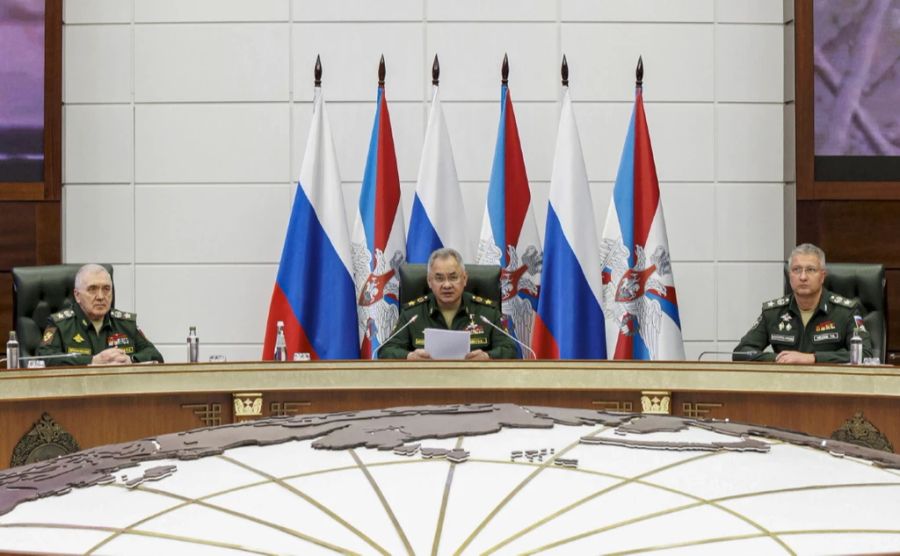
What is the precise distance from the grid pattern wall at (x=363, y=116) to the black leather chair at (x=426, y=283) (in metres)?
1.23

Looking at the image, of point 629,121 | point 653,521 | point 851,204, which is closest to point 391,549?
point 653,521

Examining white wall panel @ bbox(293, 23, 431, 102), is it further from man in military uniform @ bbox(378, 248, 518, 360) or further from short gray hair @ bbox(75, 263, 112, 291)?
short gray hair @ bbox(75, 263, 112, 291)

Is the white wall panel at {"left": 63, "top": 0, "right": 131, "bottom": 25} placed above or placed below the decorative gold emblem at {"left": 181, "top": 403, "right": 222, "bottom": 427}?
above

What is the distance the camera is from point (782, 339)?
4195mm

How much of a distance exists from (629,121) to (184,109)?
255 centimetres

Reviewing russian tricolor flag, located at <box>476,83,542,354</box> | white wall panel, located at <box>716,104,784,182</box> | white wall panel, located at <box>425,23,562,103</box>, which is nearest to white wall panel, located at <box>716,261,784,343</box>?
white wall panel, located at <box>716,104,784,182</box>

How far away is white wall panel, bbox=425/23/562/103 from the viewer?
18.2 feet

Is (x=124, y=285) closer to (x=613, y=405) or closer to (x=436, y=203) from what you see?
(x=436, y=203)

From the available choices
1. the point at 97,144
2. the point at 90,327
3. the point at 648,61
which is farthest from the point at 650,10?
the point at 90,327

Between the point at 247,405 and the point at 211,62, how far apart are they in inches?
121

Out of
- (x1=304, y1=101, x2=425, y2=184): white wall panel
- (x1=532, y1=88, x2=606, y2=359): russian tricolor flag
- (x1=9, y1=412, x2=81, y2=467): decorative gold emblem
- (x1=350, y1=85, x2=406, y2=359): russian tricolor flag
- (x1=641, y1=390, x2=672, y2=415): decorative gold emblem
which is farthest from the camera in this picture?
(x1=304, y1=101, x2=425, y2=184): white wall panel

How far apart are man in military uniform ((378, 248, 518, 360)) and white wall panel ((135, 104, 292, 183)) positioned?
1.69m

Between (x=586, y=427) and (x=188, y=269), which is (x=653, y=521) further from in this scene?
(x=188, y=269)

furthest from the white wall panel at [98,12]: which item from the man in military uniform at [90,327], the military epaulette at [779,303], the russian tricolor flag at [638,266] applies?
the military epaulette at [779,303]
